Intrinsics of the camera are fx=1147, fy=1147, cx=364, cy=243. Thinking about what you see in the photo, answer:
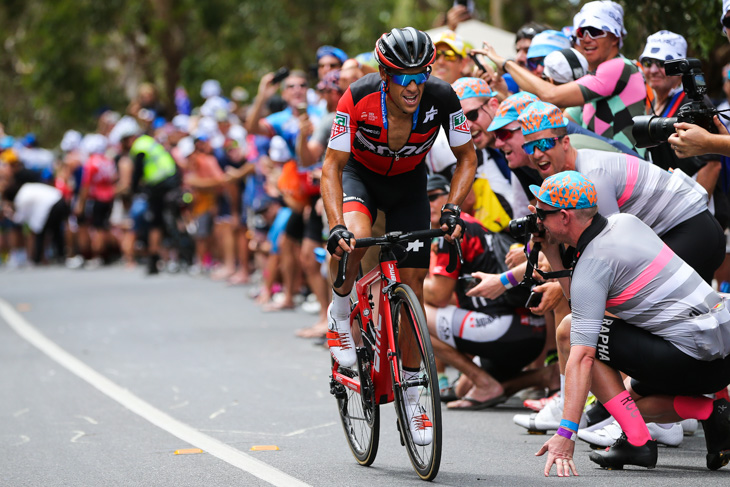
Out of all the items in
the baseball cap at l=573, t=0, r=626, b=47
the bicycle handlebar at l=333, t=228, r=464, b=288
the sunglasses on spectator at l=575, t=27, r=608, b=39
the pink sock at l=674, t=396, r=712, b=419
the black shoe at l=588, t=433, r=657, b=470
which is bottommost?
the black shoe at l=588, t=433, r=657, b=470

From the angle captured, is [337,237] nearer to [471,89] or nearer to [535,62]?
[471,89]

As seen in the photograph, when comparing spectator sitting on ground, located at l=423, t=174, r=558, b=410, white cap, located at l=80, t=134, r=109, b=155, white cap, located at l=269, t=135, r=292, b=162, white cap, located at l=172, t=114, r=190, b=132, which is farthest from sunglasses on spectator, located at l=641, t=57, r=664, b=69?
white cap, located at l=80, t=134, r=109, b=155

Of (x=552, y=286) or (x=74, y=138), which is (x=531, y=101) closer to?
(x=552, y=286)

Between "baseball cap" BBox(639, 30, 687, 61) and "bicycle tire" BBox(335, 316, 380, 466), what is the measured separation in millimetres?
3044

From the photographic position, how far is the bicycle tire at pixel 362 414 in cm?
610

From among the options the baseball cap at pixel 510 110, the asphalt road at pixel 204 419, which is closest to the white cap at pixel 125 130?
the asphalt road at pixel 204 419

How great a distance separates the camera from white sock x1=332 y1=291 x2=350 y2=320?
633 centimetres

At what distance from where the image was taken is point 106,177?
2177 centimetres

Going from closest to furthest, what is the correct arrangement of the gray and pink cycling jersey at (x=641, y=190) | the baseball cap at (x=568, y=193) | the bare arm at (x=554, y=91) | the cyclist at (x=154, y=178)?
the baseball cap at (x=568, y=193) → the gray and pink cycling jersey at (x=641, y=190) → the bare arm at (x=554, y=91) → the cyclist at (x=154, y=178)

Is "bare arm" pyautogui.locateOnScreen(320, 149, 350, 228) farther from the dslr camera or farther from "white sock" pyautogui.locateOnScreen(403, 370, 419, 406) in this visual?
the dslr camera

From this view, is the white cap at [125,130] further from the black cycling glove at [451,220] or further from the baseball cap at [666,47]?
the black cycling glove at [451,220]

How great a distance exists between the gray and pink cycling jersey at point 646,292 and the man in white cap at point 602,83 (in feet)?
6.65

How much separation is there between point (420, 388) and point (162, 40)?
24.7 metres

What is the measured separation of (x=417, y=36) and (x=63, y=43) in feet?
85.0
